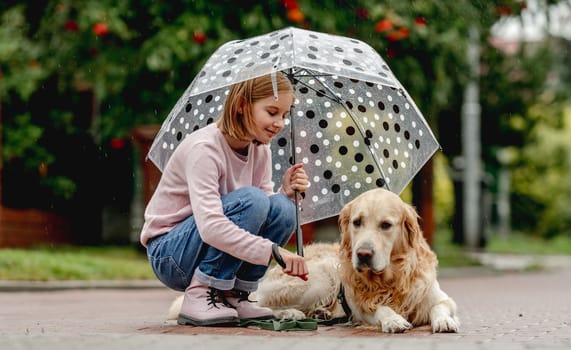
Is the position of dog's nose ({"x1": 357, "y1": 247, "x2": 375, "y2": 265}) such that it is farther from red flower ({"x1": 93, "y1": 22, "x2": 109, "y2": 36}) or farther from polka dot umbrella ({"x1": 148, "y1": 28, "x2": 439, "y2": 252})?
red flower ({"x1": 93, "y1": 22, "x2": 109, "y2": 36})

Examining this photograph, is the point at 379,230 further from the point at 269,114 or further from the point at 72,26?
the point at 72,26

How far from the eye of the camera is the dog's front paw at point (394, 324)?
5.62 m

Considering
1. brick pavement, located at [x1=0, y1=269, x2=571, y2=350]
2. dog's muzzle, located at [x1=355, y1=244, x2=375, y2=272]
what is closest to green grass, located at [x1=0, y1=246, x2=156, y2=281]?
brick pavement, located at [x1=0, y1=269, x2=571, y2=350]

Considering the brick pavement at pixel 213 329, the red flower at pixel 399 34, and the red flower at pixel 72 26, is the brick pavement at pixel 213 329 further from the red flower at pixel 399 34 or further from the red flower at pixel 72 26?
the red flower at pixel 72 26

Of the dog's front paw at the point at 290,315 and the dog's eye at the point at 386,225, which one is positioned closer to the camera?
the dog's eye at the point at 386,225

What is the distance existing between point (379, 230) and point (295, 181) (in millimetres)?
564

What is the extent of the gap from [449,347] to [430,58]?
10.6 meters

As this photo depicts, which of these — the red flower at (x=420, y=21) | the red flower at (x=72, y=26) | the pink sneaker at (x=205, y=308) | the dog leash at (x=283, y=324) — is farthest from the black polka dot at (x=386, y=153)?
the red flower at (x=72, y=26)

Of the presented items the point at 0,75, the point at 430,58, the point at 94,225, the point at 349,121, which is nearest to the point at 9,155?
the point at 0,75

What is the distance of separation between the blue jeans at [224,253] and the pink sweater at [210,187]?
0.33 feet

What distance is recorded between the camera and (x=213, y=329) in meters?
5.61

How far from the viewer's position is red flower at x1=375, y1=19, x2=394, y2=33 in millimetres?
13586

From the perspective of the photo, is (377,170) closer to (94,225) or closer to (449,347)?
(449,347)

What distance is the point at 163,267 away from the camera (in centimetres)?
593
